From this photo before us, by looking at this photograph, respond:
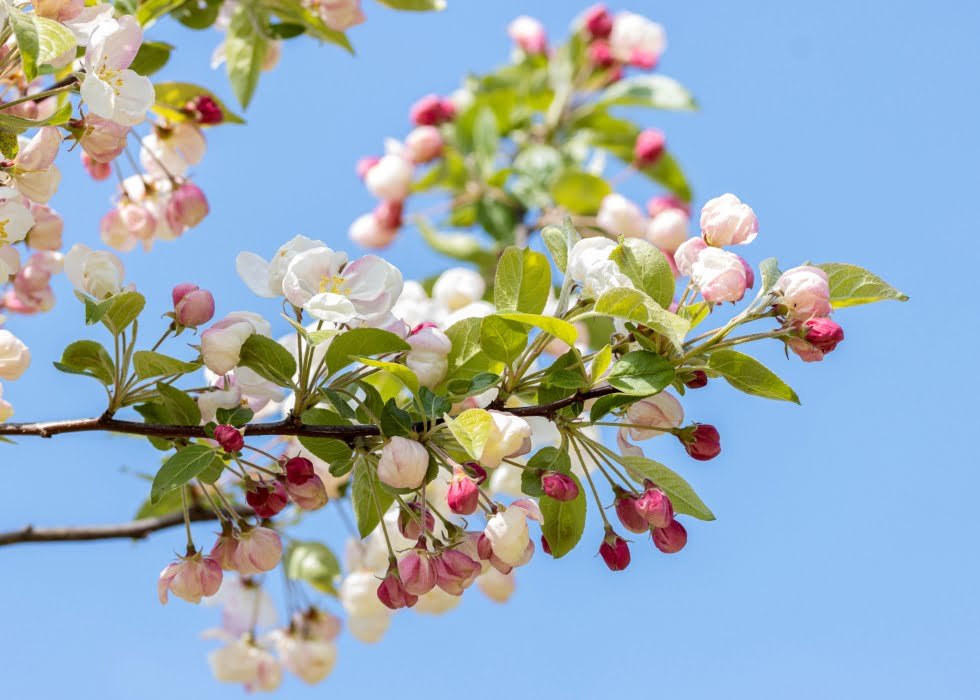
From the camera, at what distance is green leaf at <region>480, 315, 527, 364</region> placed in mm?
1315

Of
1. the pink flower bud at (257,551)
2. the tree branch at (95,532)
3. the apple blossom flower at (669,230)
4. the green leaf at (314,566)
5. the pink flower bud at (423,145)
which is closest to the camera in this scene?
the pink flower bud at (257,551)

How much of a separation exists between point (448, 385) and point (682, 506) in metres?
0.32

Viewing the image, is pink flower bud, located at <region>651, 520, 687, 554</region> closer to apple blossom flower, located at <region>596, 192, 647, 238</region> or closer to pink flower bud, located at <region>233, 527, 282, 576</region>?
pink flower bud, located at <region>233, 527, 282, 576</region>

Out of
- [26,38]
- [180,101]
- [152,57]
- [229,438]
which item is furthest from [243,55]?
[229,438]

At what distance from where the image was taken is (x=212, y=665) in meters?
2.61

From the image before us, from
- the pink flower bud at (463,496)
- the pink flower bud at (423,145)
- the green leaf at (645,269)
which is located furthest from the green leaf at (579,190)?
the pink flower bud at (463,496)

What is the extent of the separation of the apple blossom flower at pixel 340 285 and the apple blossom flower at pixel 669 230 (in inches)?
66.1

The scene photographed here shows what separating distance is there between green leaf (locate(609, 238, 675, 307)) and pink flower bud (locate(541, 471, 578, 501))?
0.23 metres

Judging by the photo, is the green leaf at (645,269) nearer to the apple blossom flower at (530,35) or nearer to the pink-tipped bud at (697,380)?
the pink-tipped bud at (697,380)

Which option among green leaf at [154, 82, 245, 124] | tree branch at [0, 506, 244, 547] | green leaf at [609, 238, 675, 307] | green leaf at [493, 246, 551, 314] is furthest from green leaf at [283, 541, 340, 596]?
green leaf at [609, 238, 675, 307]

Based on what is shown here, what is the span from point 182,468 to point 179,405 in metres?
0.15

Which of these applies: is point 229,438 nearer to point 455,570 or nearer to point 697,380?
point 455,570

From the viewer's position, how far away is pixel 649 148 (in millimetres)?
3447

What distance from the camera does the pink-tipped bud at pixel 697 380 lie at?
1.31m
